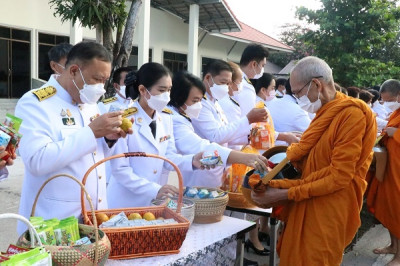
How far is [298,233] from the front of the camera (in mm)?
2406

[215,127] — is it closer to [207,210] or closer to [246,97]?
[246,97]


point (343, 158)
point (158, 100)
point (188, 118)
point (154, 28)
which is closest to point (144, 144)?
point (158, 100)

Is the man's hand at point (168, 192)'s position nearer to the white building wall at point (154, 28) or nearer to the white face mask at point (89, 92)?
the white face mask at point (89, 92)

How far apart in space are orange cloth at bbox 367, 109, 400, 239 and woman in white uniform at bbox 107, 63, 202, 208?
214 cm

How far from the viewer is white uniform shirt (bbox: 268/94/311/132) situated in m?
4.36

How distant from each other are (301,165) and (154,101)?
39.0 inches

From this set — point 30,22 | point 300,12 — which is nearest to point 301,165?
point 30,22

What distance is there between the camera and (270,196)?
7.80ft

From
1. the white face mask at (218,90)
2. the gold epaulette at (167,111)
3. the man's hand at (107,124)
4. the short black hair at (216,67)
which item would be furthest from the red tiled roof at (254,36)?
the man's hand at (107,124)

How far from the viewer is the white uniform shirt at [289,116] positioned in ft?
14.3

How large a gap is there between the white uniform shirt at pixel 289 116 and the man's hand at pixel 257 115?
49.7 inches

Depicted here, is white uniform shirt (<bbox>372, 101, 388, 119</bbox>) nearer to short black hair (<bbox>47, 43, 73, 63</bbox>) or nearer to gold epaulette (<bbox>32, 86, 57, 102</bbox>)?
short black hair (<bbox>47, 43, 73, 63</bbox>)

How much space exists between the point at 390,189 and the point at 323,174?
6.39 ft

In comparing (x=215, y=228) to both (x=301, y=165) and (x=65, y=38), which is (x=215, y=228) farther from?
(x=65, y=38)
